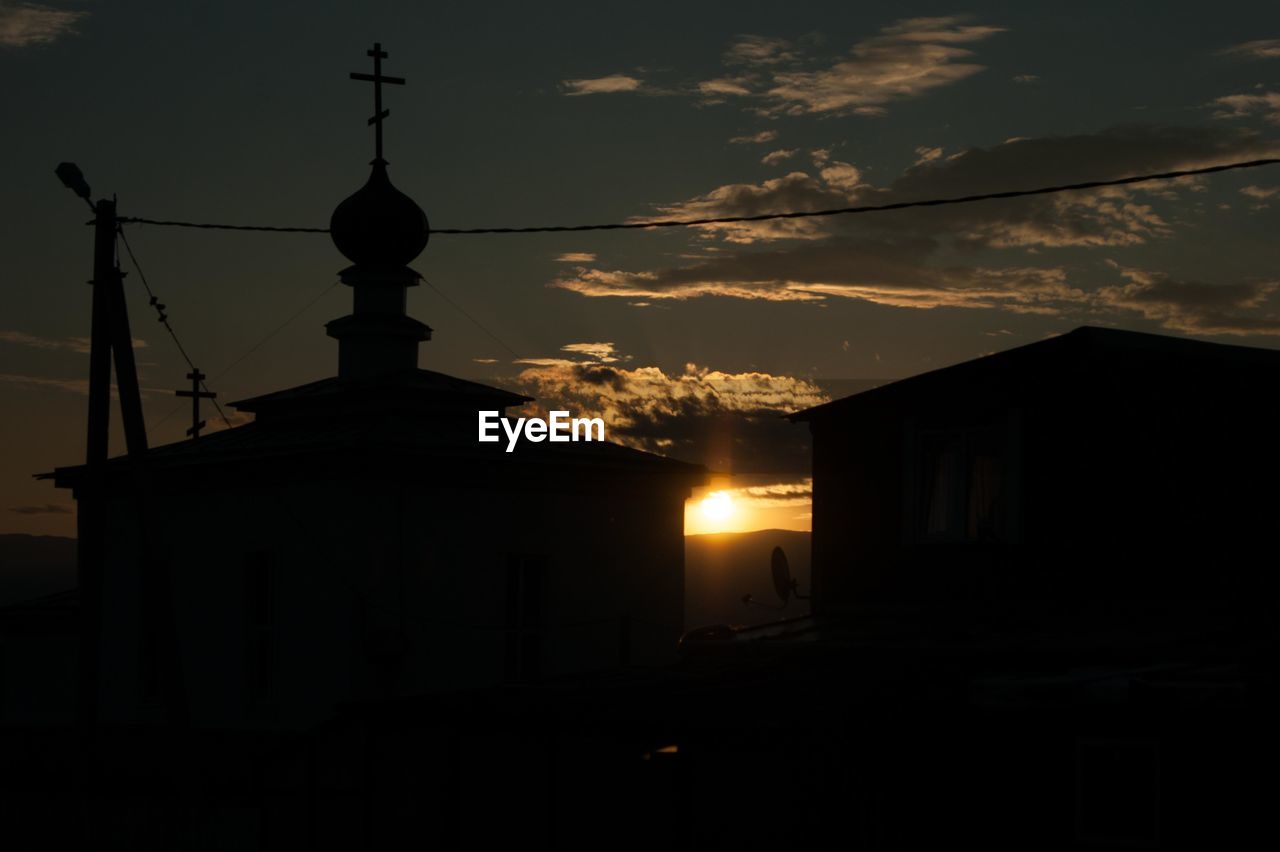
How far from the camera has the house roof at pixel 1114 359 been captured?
21906 millimetres

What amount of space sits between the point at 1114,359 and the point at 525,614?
1023 cm

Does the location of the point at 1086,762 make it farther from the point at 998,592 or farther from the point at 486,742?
the point at 486,742

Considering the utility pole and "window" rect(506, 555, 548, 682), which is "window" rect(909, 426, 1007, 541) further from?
the utility pole

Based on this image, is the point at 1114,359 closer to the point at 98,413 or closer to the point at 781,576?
the point at 781,576

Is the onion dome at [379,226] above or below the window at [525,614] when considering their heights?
above

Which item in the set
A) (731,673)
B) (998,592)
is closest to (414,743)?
(731,673)

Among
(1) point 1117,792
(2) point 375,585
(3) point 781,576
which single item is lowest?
(1) point 1117,792

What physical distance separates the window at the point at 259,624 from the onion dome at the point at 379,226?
7710mm

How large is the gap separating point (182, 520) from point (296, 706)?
14.8 ft

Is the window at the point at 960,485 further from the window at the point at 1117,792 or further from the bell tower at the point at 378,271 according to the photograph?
the bell tower at the point at 378,271

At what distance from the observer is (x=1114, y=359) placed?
2200 cm

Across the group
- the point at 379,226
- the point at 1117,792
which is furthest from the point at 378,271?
the point at 1117,792

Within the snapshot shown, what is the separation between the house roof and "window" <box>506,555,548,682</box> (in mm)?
7934

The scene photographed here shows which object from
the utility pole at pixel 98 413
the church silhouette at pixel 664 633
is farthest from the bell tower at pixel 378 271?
the utility pole at pixel 98 413
